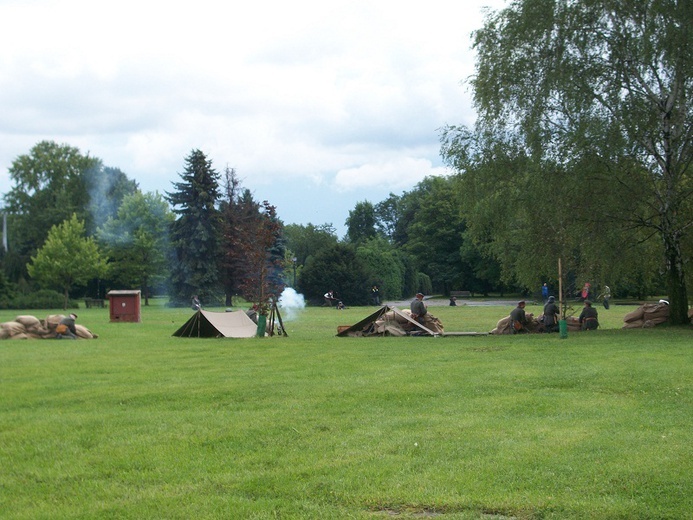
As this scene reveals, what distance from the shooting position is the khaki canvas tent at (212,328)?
25.8 metres

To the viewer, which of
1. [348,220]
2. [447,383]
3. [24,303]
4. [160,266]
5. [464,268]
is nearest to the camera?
[447,383]

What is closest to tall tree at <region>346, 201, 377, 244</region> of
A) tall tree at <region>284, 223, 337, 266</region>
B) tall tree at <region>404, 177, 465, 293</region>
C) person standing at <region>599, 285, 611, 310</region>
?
tall tree at <region>284, 223, 337, 266</region>

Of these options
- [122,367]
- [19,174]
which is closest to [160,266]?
[19,174]

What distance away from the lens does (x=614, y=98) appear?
24.6 meters

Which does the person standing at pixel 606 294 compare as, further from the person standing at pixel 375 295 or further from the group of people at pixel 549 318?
the person standing at pixel 375 295

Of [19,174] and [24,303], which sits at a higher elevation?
[19,174]

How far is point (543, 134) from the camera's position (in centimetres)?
2505

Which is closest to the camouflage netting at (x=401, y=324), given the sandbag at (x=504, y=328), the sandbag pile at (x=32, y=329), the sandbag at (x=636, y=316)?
the sandbag at (x=504, y=328)

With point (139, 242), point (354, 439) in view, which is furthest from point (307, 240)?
point (354, 439)

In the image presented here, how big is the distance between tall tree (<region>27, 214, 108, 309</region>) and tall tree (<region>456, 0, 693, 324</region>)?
43274 millimetres

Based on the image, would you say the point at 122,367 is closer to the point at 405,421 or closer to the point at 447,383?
the point at 447,383

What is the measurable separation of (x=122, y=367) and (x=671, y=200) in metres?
17.0

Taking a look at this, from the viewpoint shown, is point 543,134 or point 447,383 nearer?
point 447,383

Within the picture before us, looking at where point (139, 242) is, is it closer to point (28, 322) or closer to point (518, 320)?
point (28, 322)
